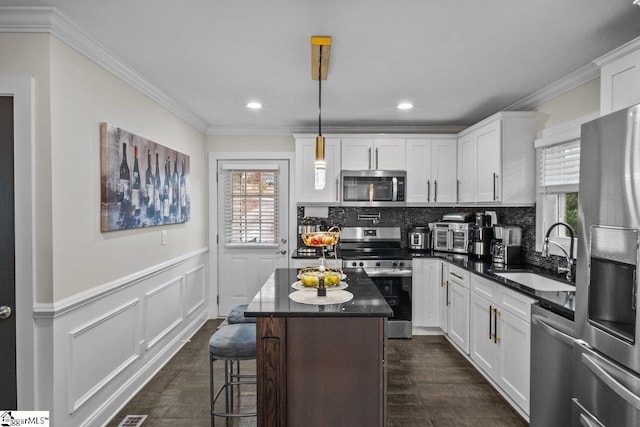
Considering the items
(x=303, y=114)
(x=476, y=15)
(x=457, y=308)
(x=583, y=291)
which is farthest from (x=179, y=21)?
(x=457, y=308)

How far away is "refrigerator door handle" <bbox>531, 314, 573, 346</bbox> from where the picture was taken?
1.99 metres

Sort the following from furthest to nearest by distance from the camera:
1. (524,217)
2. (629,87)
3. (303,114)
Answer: (303,114) → (524,217) → (629,87)

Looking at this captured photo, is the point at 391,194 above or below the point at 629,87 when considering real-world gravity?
below

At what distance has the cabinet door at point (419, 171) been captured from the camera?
4.50m

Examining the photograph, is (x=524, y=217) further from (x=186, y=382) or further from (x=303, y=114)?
(x=186, y=382)

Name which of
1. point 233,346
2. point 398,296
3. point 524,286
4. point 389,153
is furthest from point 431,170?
point 233,346

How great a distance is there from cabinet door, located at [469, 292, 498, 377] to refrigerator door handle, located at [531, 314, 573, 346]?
67 centimetres

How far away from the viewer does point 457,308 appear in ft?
12.5

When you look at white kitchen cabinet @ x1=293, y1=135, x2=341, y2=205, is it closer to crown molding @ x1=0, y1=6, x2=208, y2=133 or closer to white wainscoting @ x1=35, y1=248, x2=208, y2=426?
white wainscoting @ x1=35, y1=248, x2=208, y2=426

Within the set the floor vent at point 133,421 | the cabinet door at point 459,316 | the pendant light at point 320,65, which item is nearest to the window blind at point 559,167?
the cabinet door at point 459,316

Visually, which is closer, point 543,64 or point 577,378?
point 577,378

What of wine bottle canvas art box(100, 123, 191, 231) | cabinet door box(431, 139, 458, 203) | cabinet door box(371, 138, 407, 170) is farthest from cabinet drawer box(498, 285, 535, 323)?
wine bottle canvas art box(100, 123, 191, 231)

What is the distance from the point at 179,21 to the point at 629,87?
95.0 inches

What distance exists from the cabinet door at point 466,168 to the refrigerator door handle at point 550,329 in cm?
204
